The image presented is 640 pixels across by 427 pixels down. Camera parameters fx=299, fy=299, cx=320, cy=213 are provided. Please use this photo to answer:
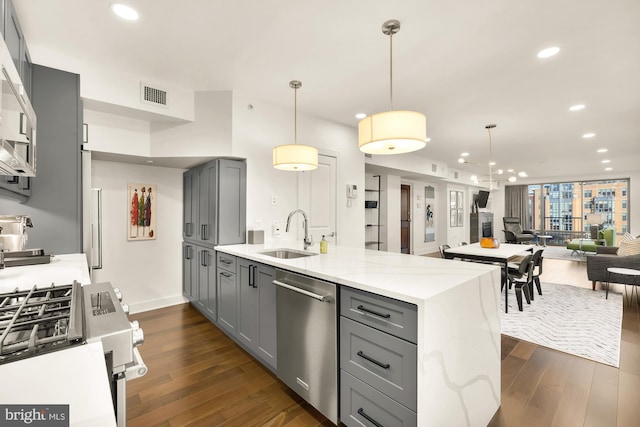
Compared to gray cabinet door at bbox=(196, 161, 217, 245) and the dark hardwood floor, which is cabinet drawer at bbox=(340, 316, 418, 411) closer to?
the dark hardwood floor

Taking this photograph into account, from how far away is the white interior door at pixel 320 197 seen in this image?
4.14 metres

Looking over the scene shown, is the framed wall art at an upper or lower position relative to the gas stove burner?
upper

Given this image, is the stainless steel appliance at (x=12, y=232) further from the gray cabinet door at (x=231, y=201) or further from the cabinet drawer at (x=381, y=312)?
the cabinet drawer at (x=381, y=312)

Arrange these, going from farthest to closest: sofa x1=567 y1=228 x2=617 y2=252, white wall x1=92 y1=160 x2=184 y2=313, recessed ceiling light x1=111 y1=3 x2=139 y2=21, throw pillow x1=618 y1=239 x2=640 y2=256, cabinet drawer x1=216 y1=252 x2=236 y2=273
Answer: sofa x1=567 y1=228 x2=617 y2=252, throw pillow x1=618 y1=239 x2=640 y2=256, white wall x1=92 y1=160 x2=184 y2=313, cabinet drawer x1=216 y1=252 x2=236 y2=273, recessed ceiling light x1=111 y1=3 x2=139 y2=21

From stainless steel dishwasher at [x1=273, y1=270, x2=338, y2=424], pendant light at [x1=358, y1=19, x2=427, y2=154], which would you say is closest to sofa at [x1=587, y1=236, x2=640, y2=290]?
pendant light at [x1=358, y1=19, x2=427, y2=154]

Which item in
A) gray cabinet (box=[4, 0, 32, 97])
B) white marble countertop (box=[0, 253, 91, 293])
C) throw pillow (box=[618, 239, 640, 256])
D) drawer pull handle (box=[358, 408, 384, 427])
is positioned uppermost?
gray cabinet (box=[4, 0, 32, 97])

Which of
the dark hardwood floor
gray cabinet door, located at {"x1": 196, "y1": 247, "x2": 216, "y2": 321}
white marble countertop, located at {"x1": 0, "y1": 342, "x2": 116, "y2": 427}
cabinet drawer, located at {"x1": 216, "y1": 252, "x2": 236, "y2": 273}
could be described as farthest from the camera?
gray cabinet door, located at {"x1": 196, "y1": 247, "x2": 216, "y2": 321}

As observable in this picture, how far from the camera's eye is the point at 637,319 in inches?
141

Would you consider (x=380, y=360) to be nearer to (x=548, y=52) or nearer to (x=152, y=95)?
(x=548, y=52)

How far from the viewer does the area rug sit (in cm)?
286

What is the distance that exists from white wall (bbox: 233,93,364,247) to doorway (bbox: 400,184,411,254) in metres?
3.78

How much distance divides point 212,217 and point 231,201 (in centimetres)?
29

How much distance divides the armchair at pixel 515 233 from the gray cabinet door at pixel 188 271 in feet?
32.1

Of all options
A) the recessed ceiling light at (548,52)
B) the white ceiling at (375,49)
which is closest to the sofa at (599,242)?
the white ceiling at (375,49)
